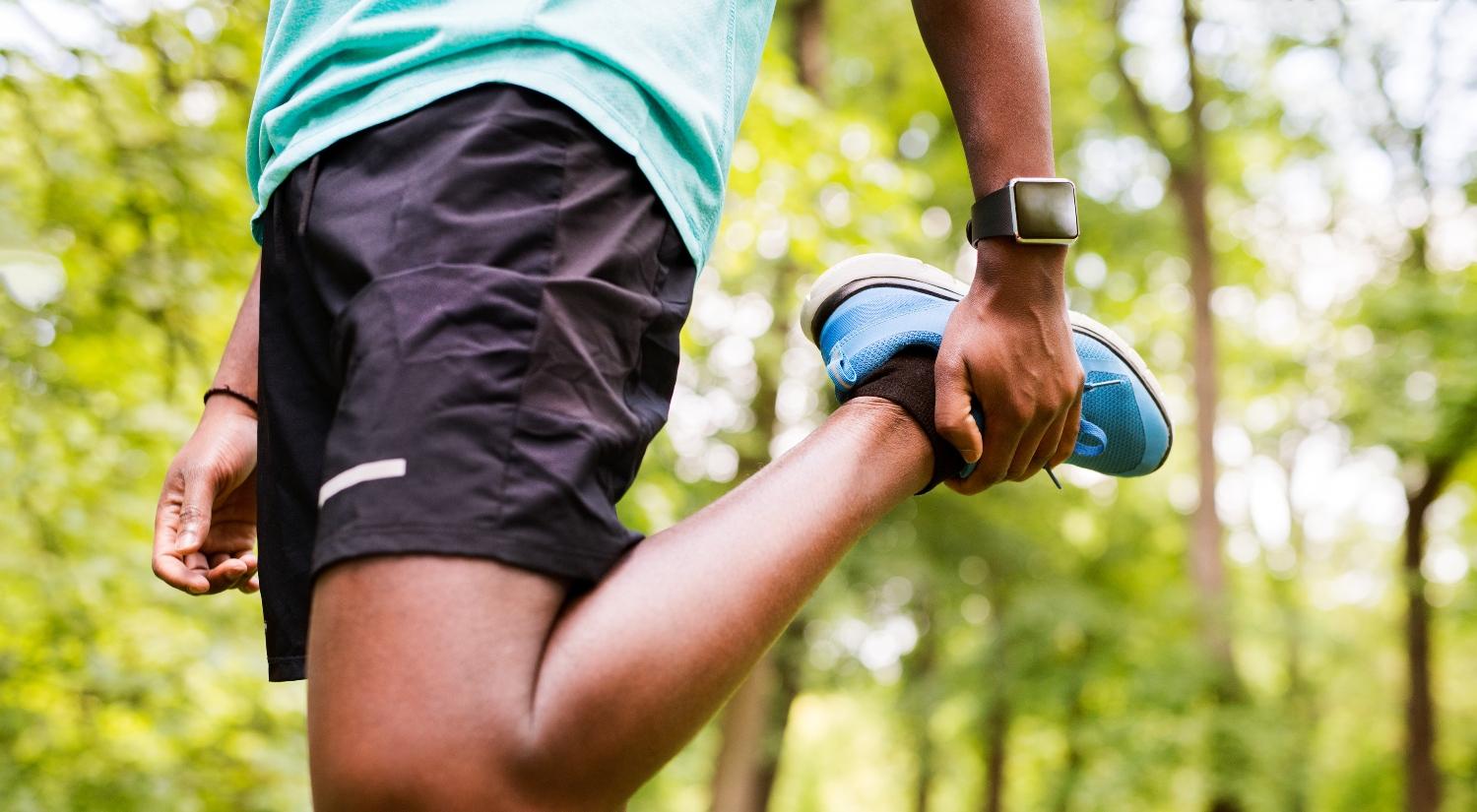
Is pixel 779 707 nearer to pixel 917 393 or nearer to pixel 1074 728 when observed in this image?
pixel 1074 728

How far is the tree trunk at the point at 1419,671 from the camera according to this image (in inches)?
422

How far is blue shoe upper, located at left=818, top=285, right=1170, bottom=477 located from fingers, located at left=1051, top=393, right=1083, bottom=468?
103 mm

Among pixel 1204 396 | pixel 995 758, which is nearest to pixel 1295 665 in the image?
pixel 995 758

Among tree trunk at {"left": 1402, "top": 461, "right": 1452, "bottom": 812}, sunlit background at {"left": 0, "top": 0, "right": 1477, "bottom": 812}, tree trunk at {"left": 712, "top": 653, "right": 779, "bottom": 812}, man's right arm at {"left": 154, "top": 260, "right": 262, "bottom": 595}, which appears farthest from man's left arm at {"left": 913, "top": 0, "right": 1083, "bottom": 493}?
tree trunk at {"left": 1402, "top": 461, "right": 1452, "bottom": 812}

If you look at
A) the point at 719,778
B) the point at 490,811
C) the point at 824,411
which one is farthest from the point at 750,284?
the point at 490,811

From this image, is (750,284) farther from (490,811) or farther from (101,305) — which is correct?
(490,811)

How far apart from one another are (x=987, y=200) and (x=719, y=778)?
29.6ft

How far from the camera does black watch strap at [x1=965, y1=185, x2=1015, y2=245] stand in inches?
44.1

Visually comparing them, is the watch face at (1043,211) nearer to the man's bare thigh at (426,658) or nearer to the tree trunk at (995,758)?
the man's bare thigh at (426,658)

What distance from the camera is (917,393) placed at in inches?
43.1

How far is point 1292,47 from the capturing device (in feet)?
37.0

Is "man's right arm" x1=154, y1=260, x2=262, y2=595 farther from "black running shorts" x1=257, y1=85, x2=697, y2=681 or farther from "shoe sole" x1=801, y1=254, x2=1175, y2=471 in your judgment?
"shoe sole" x1=801, y1=254, x2=1175, y2=471

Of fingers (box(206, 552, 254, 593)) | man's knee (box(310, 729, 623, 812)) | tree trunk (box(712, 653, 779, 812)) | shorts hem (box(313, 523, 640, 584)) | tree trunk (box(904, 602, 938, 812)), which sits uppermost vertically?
shorts hem (box(313, 523, 640, 584))

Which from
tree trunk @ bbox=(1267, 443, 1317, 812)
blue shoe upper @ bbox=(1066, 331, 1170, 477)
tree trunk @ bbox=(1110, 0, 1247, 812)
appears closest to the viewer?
blue shoe upper @ bbox=(1066, 331, 1170, 477)
